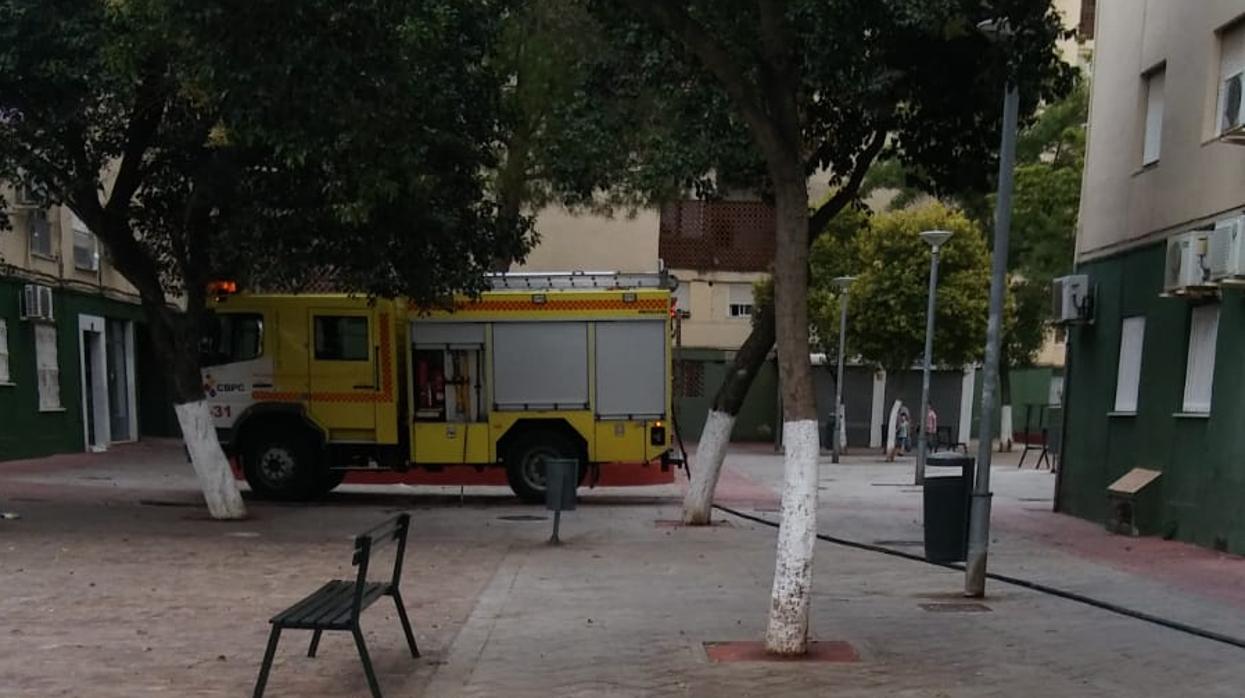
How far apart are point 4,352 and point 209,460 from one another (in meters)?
9.67

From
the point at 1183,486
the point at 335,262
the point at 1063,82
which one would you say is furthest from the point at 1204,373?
the point at 335,262

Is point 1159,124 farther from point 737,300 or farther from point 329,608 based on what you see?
point 737,300

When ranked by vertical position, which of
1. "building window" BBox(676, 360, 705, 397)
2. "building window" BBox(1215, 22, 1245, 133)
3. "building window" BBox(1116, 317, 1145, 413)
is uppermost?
"building window" BBox(1215, 22, 1245, 133)

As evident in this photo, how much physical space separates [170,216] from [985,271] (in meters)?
22.6

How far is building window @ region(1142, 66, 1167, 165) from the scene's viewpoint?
43.6 ft

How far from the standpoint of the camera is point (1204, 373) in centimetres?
1184

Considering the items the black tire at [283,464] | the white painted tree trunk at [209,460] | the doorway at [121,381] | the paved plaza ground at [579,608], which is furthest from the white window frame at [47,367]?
the white painted tree trunk at [209,460]

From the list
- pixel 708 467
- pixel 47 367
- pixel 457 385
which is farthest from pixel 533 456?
pixel 47 367

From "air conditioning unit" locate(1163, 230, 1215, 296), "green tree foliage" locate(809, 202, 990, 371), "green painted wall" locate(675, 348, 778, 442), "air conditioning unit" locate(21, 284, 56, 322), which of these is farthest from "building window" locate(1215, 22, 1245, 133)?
"green painted wall" locate(675, 348, 778, 442)

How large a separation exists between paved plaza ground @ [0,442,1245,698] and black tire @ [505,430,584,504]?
0.89m

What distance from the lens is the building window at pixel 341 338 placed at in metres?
14.3

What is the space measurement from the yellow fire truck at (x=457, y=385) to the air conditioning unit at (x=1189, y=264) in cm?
644

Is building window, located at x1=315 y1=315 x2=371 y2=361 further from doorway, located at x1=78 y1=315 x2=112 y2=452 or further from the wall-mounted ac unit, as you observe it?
doorway, located at x1=78 y1=315 x2=112 y2=452

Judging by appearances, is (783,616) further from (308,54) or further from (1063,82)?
(1063,82)
